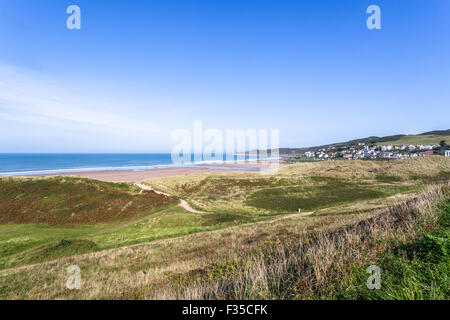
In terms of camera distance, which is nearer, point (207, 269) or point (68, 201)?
point (207, 269)

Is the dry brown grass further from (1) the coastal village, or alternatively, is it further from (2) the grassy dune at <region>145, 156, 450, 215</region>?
(1) the coastal village

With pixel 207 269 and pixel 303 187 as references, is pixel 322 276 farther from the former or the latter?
pixel 303 187

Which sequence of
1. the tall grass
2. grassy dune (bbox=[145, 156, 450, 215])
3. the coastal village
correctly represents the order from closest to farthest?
the tall grass
grassy dune (bbox=[145, 156, 450, 215])
the coastal village

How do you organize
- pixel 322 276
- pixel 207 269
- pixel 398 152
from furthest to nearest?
1. pixel 398 152
2. pixel 207 269
3. pixel 322 276

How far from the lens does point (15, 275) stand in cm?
1123

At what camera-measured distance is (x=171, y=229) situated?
24.6 m

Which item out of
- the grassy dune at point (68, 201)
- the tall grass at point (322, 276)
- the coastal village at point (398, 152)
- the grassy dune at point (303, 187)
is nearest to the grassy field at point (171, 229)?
the tall grass at point (322, 276)

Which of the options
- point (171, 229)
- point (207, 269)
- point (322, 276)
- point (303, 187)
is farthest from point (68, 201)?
point (303, 187)

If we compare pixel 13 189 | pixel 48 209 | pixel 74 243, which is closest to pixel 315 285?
pixel 74 243

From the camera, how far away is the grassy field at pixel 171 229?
6.41 meters

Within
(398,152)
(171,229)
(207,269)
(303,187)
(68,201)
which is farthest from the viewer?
(398,152)

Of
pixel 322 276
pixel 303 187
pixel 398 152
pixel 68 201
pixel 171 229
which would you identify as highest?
pixel 398 152

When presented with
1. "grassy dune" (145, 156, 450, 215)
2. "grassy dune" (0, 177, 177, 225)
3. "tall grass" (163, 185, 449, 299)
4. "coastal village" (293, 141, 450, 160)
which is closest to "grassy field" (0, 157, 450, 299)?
"tall grass" (163, 185, 449, 299)

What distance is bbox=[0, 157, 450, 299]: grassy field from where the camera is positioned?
6.41 metres
